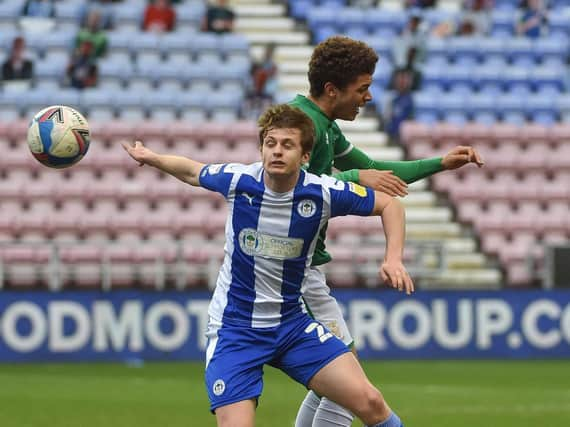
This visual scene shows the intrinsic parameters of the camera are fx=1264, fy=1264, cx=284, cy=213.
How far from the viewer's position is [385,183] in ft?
20.5

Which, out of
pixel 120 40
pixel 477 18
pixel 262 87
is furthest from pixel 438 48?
pixel 120 40

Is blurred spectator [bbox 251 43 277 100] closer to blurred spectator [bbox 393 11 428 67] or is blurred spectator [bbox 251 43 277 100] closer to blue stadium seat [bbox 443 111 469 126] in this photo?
blurred spectator [bbox 393 11 428 67]

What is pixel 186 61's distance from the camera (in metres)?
19.5

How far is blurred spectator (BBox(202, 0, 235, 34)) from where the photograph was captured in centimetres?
1995

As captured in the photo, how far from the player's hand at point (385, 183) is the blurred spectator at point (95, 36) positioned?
13222mm

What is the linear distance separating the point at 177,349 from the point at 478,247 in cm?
488

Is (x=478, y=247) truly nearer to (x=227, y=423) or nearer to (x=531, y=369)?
(x=531, y=369)

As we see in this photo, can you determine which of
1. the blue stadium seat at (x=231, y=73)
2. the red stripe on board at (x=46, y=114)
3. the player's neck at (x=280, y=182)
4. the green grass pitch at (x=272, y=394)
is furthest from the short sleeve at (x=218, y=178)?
the blue stadium seat at (x=231, y=73)

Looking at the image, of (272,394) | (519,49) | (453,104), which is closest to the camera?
(272,394)

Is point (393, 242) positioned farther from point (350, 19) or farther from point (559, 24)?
point (559, 24)

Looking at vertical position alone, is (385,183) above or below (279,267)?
above

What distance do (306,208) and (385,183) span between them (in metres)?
0.46

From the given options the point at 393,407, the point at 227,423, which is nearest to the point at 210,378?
the point at 227,423

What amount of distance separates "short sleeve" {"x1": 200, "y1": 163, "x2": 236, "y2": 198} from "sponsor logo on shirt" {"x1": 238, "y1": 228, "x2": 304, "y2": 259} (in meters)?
0.23
